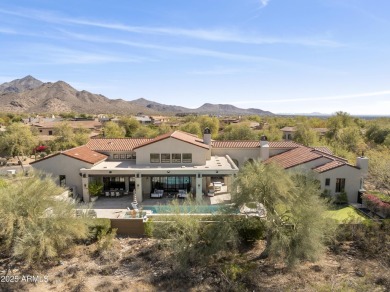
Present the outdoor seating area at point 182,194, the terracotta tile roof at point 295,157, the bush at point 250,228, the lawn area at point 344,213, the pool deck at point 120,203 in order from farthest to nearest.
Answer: the terracotta tile roof at point 295,157 < the outdoor seating area at point 182,194 < the pool deck at point 120,203 < the lawn area at point 344,213 < the bush at point 250,228

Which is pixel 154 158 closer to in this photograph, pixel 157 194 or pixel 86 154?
pixel 157 194

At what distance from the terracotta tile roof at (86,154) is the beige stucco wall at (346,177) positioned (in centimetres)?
2414

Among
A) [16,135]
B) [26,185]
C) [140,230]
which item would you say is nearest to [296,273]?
[140,230]

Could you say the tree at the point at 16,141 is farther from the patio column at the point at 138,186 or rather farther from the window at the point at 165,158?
the patio column at the point at 138,186

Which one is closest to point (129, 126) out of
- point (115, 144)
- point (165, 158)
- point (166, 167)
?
point (115, 144)

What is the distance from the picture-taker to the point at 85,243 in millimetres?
23484

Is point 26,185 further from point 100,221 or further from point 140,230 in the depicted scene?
point 140,230

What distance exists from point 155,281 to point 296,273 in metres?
9.45

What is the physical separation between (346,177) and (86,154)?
28.2 m

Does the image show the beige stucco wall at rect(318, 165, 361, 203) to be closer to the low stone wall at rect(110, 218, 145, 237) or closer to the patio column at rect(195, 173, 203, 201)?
the patio column at rect(195, 173, 203, 201)

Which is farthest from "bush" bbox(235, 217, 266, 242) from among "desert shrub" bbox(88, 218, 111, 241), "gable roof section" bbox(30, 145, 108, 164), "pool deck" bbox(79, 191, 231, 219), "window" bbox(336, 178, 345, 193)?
"gable roof section" bbox(30, 145, 108, 164)

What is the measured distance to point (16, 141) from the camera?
178 ft

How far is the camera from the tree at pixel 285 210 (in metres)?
18.4

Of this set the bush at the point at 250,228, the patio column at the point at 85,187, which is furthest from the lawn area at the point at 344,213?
the patio column at the point at 85,187
